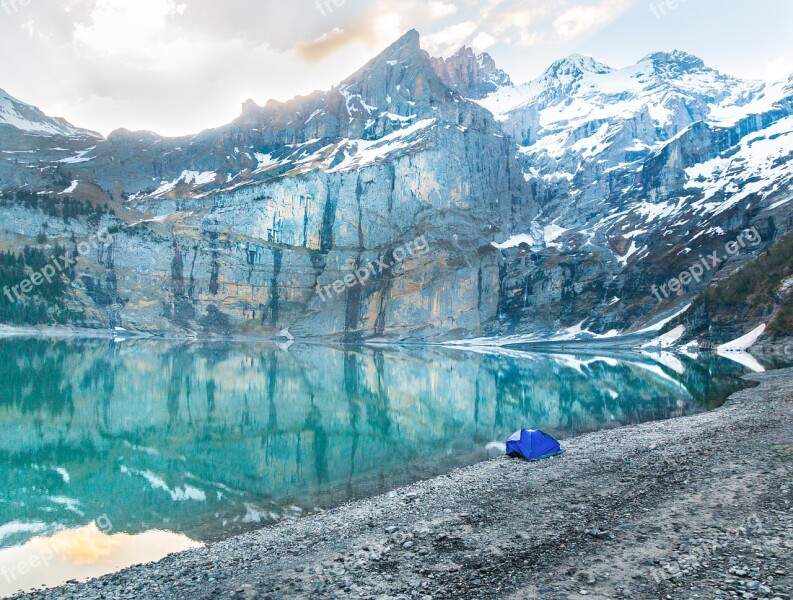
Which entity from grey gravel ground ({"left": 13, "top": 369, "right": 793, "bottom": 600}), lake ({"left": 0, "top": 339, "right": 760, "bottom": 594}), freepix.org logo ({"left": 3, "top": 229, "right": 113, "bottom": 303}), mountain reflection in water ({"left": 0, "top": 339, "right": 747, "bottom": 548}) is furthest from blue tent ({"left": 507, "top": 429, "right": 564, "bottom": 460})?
freepix.org logo ({"left": 3, "top": 229, "right": 113, "bottom": 303})

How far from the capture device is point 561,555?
1355 centimetres

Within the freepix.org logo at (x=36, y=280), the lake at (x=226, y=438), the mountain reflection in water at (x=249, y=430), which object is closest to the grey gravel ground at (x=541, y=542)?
the lake at (x=226, y=438)

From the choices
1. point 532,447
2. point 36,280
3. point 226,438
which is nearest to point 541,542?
point 532,447

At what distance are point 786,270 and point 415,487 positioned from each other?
122m

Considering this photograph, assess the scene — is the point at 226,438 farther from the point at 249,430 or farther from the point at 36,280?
the point at 36,280

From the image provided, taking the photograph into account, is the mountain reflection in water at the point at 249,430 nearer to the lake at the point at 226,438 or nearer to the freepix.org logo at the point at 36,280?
the lake at the point at 226,438

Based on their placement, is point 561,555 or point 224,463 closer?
point 561,555

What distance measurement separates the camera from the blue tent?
27219 millimetres

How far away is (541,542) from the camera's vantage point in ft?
48.5

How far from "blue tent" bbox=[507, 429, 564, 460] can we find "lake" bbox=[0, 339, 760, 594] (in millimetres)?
3005

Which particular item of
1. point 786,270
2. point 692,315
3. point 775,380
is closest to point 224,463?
point 775,380

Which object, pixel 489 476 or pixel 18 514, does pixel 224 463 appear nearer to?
pixel 18 514

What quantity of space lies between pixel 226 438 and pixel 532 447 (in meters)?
22.5

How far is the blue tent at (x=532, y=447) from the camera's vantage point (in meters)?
27.2
